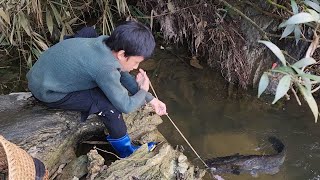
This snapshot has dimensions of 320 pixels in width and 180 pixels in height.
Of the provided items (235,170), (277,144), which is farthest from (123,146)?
(277,144)

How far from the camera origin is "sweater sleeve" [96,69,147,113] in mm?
2484

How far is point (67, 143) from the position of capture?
280 cm

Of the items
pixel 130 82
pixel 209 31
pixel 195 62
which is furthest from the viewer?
pixel 195 62

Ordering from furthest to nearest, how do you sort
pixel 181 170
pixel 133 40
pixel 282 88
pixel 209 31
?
1. pixel 209 31
2. pixel 181 170
3. pixel 133 40
4. pixel 282 88

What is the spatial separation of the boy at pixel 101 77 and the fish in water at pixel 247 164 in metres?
0.63

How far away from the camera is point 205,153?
3395 millimetres

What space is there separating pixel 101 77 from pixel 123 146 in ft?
1.78

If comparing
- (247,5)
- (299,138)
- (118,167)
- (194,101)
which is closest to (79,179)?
(118,167)

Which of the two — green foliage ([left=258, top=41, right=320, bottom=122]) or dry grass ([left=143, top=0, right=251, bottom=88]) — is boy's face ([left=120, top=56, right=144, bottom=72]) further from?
dry grass ([left=143, top=0, right=251, bottom=88])

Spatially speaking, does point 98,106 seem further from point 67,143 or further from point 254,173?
point 254,173

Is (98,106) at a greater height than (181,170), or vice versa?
(98,106)

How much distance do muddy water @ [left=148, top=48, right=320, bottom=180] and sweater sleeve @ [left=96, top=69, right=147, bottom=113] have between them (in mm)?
915

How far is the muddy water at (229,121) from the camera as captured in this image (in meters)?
3.45

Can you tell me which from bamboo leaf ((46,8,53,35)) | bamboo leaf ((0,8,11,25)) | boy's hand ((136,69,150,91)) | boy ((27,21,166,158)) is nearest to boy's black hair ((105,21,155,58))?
boy ((27,21,166,158))
